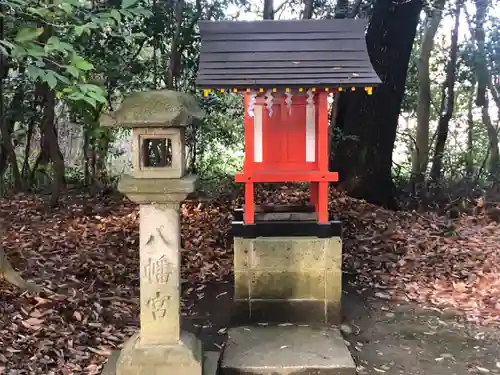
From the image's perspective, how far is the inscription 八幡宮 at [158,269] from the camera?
427 cm

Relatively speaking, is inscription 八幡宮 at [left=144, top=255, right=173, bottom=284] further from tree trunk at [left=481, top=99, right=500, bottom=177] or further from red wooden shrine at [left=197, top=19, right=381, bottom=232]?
tree trunk at [left=481, top=99, right=500, bottom=177]

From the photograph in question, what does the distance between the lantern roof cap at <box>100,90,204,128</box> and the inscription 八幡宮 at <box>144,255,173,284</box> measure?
1034 mm

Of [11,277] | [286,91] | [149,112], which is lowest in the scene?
[11,277]

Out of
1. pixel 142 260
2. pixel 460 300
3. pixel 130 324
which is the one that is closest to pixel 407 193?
pixel 460 300

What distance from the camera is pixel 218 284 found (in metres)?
7.54

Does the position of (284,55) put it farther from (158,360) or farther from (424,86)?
(424,86)

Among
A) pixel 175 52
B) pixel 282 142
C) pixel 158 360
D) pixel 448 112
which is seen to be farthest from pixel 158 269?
pixel 448 112

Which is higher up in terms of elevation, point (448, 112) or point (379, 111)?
point (448, 112)

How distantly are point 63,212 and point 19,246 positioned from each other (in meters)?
2.05

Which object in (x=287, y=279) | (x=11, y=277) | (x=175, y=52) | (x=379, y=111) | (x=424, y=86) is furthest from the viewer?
(x=424, y=86)

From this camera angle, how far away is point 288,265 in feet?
20.1

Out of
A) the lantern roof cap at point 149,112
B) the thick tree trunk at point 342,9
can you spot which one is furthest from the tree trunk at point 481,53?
the lantern roof cap at point 149,112

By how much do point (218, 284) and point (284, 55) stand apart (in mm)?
3232

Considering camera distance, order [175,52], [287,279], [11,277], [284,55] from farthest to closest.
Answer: [175,52] < [287,279] < [284,55] < [11,277]
